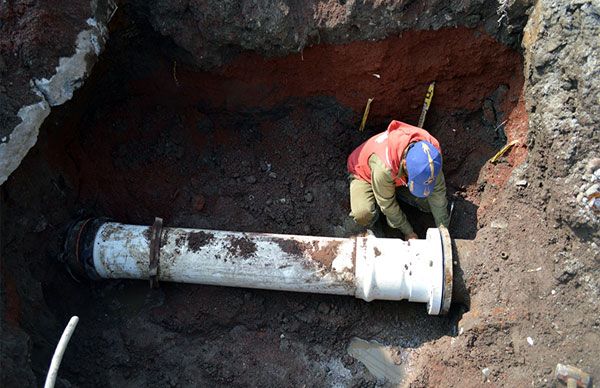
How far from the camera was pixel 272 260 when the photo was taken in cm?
396

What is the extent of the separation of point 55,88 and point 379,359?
3045 millimetres

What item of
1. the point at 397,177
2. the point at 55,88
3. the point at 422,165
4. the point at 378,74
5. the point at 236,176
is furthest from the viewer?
the point at 236,176

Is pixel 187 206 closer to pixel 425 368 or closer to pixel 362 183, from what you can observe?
pixel 362 183

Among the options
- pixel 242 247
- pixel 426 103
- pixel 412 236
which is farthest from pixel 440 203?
pixel 242 247

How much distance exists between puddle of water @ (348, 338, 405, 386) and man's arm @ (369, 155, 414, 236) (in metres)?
0.94

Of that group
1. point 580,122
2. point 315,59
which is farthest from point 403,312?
point 315,59

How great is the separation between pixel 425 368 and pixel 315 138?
2.17 metres

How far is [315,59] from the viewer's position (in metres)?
4.31

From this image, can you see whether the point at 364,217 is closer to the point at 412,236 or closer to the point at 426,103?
the point at 412,236

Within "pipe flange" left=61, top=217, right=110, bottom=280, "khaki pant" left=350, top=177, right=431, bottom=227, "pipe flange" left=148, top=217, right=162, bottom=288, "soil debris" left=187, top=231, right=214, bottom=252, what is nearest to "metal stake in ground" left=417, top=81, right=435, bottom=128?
"khaki pant" left=350, top=177, right=431, bottom=227

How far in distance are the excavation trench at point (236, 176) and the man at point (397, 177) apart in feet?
0.90

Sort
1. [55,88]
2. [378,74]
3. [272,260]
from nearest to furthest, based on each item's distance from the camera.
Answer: [55,88] < [272,260] < [378,74]

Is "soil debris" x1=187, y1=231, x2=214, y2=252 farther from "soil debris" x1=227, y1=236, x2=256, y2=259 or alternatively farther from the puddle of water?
the puddle of water

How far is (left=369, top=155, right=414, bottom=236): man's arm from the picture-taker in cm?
408
